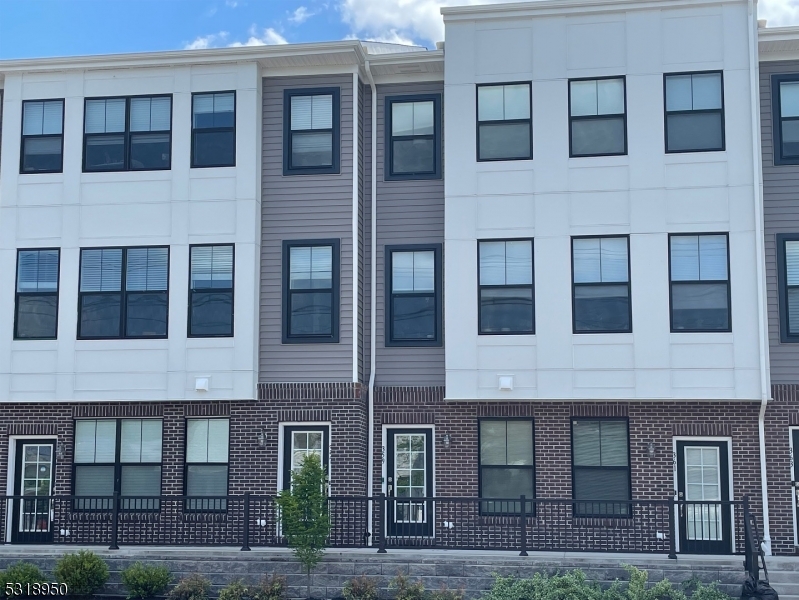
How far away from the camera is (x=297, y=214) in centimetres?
2042

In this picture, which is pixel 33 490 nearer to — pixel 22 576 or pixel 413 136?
pixel 22 576

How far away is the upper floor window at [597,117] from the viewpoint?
19656mm

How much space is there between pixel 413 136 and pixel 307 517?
7603 mm

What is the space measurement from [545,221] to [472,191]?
142 cm

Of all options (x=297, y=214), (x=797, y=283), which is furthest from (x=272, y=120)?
(x=797, y=283)

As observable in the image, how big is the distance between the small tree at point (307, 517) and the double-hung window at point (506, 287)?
4.21 metres

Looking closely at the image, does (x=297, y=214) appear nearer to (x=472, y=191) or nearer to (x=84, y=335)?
(x=472, y=191)

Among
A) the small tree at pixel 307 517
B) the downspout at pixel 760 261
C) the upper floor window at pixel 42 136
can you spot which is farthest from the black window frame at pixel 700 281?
the upper floor window at pixel 42 136

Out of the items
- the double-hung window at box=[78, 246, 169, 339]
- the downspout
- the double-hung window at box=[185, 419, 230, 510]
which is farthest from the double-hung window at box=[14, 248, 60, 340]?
Answer: the downspout

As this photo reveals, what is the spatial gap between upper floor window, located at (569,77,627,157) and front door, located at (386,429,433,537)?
5.90 metres

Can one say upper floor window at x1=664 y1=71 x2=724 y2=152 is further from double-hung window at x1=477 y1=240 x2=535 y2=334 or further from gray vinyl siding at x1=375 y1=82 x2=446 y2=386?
gray vinyl siding at x1=375 y1=82 x2=446 y2=386

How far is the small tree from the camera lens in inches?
677

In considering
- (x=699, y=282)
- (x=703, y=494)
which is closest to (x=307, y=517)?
(x=703, y=494)

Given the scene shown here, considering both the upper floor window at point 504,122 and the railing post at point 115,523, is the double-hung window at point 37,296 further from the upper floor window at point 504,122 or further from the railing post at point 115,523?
the upper floor window at point 504,122
